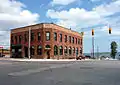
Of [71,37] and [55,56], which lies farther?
[71,37]

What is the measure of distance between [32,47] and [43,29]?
6566mm

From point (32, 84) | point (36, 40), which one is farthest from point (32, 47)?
point (32, 84)

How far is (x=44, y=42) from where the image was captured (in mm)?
67812

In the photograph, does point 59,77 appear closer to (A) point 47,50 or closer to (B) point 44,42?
(B) point 44,42

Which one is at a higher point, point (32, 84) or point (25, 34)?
point (25, 34)

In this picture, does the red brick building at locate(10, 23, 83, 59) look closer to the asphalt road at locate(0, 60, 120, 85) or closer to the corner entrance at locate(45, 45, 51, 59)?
the corner entrance at locate(45, 45, 51, 59)

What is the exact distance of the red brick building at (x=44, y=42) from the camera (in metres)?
68.1

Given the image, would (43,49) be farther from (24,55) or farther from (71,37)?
(71,37)

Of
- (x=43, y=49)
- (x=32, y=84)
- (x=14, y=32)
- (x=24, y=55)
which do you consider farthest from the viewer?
(x=14, y=32)

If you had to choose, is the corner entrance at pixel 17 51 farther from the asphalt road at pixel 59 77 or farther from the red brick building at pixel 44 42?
the asphalt road at pixel 59 77

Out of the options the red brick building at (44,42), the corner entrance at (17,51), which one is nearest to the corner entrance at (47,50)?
the red brick building at (44,42)

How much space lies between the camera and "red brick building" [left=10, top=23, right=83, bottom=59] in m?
68.1

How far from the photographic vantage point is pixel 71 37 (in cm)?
8131

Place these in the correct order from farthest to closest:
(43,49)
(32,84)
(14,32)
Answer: (14,32) → (43,49) → (32,84)
